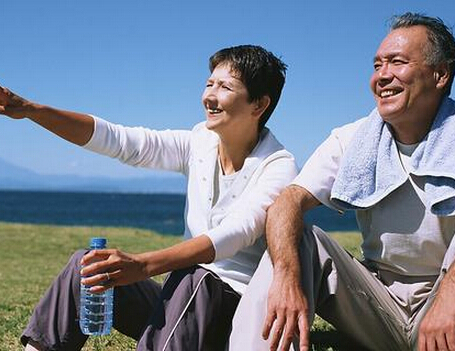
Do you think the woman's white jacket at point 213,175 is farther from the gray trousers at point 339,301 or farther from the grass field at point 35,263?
the grass field at point 35,263

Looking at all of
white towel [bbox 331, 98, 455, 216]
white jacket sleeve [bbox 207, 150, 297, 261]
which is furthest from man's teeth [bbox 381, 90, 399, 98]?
white jacket sleeve [bbox 207, 150, 297, 261]

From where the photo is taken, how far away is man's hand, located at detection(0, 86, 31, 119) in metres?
4.45

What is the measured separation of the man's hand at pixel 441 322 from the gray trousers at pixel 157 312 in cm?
106

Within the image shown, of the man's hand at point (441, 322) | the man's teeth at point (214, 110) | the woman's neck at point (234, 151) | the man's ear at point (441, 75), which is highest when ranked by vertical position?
the man's ear at point (441, 75)

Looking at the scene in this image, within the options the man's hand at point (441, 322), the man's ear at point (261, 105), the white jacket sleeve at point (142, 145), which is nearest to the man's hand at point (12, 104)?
the white jacket sleeve at point (142, 145)

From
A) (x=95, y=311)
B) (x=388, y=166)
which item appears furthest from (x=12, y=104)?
(x=388, y=166)

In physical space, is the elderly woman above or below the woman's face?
below

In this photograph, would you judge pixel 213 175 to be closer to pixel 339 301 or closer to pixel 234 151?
pixel 234 151

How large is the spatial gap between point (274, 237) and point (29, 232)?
2387 cm

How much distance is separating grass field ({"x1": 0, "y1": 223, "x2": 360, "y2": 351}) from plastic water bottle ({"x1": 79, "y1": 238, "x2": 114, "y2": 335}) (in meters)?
0.87

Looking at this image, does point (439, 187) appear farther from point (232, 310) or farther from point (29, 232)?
point (29, 232)

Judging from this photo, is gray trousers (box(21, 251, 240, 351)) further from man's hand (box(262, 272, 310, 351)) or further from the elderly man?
man's hand (box(262, 272, 310, 351))

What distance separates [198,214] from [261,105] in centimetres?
74

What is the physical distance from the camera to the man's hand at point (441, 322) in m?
3.35
